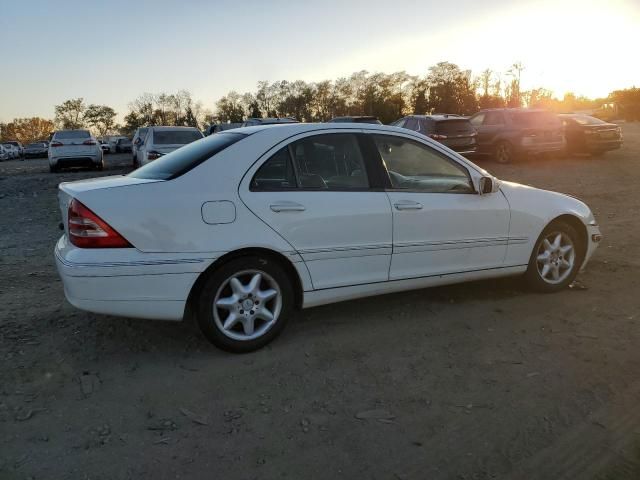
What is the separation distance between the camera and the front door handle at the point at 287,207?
3.58m

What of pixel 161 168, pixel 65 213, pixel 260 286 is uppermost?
pixel 161 168

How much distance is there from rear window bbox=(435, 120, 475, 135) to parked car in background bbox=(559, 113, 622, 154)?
3816mm

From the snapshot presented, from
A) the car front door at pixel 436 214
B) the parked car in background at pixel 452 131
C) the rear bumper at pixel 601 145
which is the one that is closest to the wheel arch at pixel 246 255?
the car front door at pixel 436 214

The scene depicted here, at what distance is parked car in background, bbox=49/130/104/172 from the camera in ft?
59.8

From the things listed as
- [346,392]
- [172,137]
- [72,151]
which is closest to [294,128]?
[346,392]

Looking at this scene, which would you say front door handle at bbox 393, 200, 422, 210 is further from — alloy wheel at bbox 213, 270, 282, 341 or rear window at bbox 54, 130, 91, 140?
rear window at bbox 54, 130, 91, 140

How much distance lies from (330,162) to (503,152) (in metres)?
13.9

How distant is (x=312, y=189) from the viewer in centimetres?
376

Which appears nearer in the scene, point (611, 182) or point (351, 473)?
point (351, 473)

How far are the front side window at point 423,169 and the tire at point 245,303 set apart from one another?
133 centimetres

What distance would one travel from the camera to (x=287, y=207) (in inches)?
142

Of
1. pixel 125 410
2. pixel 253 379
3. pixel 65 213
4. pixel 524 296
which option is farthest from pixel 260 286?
pixel 524 296

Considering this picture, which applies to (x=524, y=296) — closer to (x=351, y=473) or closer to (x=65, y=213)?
(x=351, y=473)

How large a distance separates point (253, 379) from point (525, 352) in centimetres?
188
